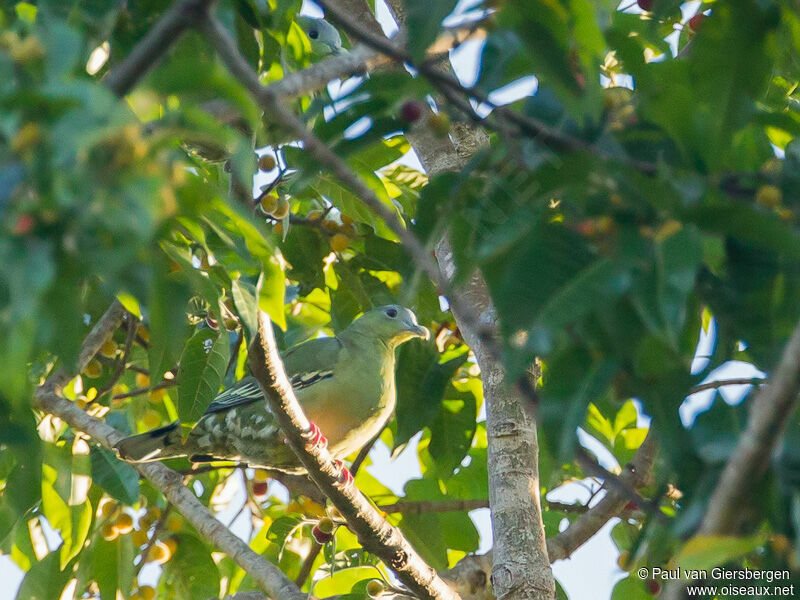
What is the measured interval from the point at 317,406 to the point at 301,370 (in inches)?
10.4

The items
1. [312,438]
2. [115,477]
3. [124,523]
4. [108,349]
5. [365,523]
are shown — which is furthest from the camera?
[108,349]

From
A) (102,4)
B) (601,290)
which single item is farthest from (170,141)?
Result: (102,4)

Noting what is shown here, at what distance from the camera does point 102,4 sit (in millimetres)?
1791

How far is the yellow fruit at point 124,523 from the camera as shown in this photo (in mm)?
3775

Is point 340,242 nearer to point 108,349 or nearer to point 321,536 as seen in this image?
point 108,349

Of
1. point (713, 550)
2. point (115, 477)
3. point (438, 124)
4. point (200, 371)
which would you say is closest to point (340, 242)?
point (200, 371)

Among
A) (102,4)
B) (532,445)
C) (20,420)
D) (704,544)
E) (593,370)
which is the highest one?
(102,4)

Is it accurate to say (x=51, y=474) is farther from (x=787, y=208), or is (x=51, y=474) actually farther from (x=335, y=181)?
(x=787, y=208)

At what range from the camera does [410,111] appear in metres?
1.91

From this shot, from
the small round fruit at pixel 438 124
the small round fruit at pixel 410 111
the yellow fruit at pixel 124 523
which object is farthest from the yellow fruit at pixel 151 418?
A: the small round fruit at pixel 410 111

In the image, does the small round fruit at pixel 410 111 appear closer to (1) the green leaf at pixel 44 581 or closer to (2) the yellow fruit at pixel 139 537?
(1) the green leaf at pixel 44 581

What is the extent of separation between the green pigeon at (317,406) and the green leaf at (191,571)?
1.25 feet

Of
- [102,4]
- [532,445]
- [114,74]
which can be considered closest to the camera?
[114,74]

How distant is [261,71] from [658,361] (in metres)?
1.56
